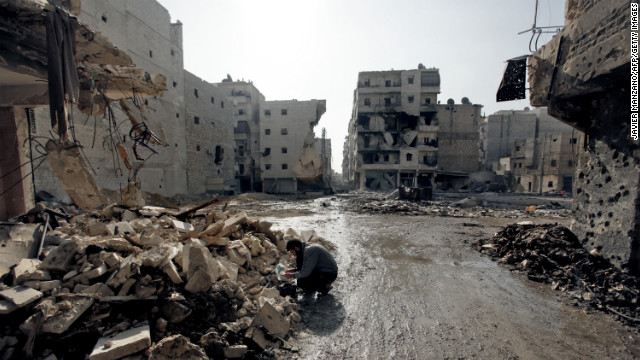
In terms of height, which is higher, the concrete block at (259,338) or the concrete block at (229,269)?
the concrete block at (229,269)

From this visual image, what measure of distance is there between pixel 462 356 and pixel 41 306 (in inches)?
185

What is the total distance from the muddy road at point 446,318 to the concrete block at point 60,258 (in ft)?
10.2

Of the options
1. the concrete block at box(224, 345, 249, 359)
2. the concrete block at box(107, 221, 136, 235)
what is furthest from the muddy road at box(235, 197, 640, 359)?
the concrete block at box(107, 221, 136, 235)

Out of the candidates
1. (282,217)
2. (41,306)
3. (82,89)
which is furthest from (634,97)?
(282,217)

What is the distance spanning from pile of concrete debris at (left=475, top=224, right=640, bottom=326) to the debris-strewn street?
26 millimetres

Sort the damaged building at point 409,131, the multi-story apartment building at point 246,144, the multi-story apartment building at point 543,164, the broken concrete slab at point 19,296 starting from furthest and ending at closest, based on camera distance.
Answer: the multi-story apartment building at point 246,144 → the damaged building at point 409,131 → the multi-story apartment building at point 543,164 → the broken concrete slab at point 19,296

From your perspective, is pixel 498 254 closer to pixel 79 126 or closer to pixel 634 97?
pixel 634 97

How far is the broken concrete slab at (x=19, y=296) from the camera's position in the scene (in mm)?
2688

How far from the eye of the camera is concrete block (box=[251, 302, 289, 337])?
3.23m

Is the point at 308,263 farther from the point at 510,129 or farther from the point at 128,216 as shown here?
the point at 510,129

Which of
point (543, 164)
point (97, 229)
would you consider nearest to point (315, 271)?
point (97, 229)

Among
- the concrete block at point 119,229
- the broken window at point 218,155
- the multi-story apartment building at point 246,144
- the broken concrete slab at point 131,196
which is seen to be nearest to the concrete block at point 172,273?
the concrete block at point 119,229

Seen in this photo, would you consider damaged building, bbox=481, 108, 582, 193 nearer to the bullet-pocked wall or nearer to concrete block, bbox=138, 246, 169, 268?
the bullet-pocked wall

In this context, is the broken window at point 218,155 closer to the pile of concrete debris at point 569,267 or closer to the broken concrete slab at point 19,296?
the pile of concrete debris at point 569,267
